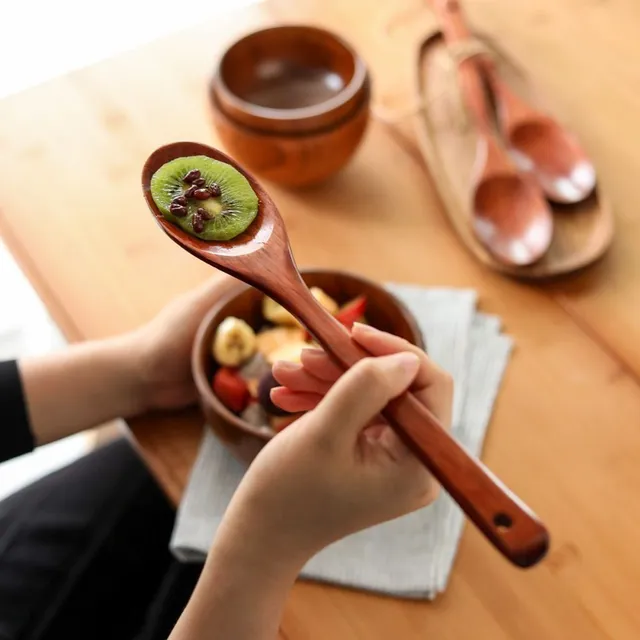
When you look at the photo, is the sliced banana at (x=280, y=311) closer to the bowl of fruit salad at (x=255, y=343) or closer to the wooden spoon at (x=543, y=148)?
the bowl of fruit salad at (x=255, y=343)

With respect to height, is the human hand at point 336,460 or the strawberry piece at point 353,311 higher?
the human hand at point 336,460

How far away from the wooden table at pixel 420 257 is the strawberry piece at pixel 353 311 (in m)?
0.09

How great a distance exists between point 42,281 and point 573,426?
40cm

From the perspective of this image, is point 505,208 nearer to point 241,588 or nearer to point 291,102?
point 291,102

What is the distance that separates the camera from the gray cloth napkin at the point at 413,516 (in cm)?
47

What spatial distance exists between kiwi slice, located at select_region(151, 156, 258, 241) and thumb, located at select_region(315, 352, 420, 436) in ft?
0.31

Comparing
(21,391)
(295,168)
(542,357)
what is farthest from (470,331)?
(21,391)

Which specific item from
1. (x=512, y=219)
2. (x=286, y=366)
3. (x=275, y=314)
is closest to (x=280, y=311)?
(x=275, y=314)

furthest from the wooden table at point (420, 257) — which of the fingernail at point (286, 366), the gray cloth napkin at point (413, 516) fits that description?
the fingernail at point (286, 366)

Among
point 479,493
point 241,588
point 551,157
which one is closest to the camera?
point 479,493

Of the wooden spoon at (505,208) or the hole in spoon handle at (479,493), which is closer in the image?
the hole in spoon handle at (479,493)

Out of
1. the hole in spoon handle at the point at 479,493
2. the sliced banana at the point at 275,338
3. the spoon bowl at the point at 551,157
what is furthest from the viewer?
the spoon bowl at the point at 551,157

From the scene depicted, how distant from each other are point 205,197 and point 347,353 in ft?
0.35

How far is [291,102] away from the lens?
0.68m
